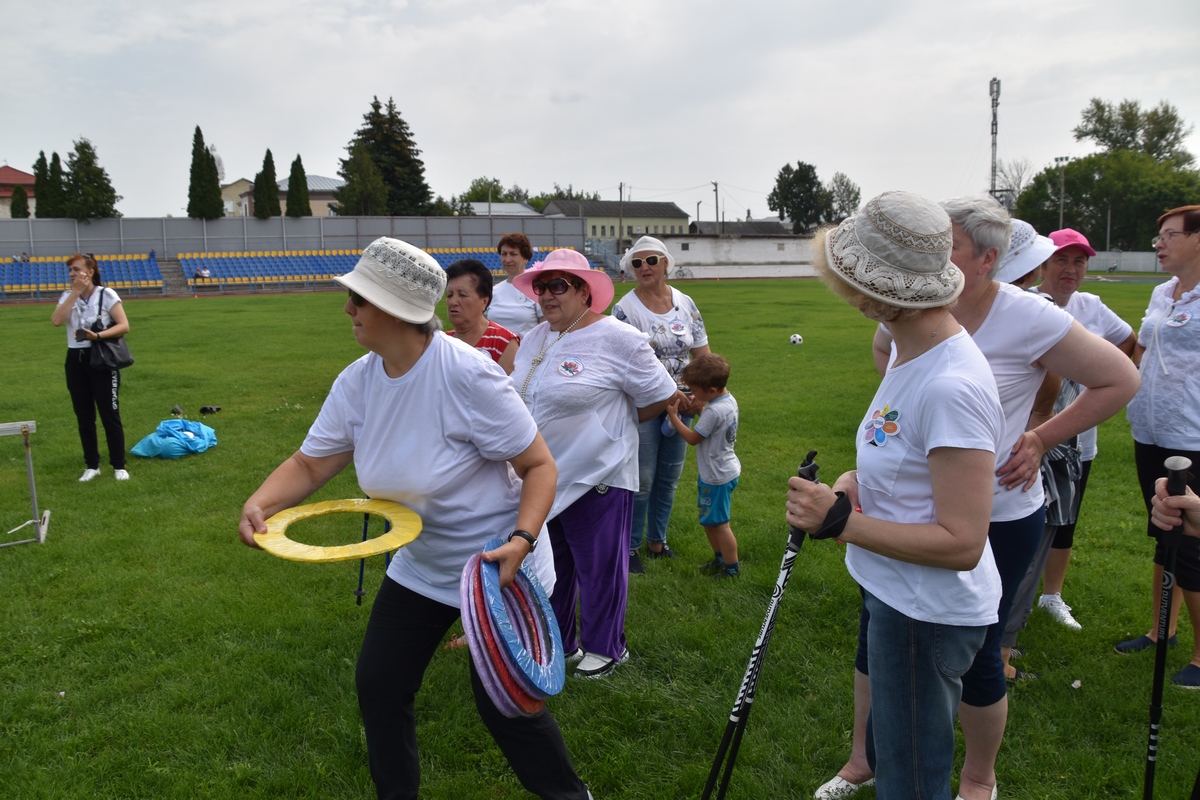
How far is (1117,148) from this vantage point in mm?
83500

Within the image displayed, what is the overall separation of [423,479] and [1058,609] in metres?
4.05

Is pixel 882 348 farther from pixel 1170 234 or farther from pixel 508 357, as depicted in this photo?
pixel 508 357

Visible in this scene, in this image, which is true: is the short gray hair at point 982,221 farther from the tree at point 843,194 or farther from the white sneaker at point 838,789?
the tree at point 843,194

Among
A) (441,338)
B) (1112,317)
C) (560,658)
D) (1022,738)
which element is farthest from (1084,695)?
(441,338)

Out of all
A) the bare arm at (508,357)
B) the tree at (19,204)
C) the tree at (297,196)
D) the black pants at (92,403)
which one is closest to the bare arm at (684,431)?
the bare arm at (508,357)

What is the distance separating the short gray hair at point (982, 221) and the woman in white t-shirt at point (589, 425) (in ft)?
6.47

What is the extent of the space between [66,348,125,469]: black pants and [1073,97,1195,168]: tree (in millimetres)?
95069

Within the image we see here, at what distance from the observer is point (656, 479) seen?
5.98 m

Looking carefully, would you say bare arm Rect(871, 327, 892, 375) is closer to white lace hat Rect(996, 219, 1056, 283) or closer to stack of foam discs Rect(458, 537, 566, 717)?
white lace hat Rect(996, 219, 1056, 283)

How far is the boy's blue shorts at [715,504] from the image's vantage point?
17.6 ft

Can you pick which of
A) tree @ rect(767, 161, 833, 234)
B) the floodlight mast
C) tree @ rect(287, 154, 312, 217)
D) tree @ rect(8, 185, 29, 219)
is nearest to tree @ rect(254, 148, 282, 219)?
tree @ rect(287, 154, 312, 217)

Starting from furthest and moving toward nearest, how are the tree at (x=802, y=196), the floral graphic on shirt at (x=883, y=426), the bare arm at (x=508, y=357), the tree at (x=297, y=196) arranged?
the tree at (x=802, y=196) < the tree at (x=297, y=196) < the bare arm at (x=508, y=357) < the floral graphic on shirt at (x=883, y=426)

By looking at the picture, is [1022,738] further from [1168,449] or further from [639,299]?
[639,299]

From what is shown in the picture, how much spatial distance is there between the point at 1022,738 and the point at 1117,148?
323 feet
